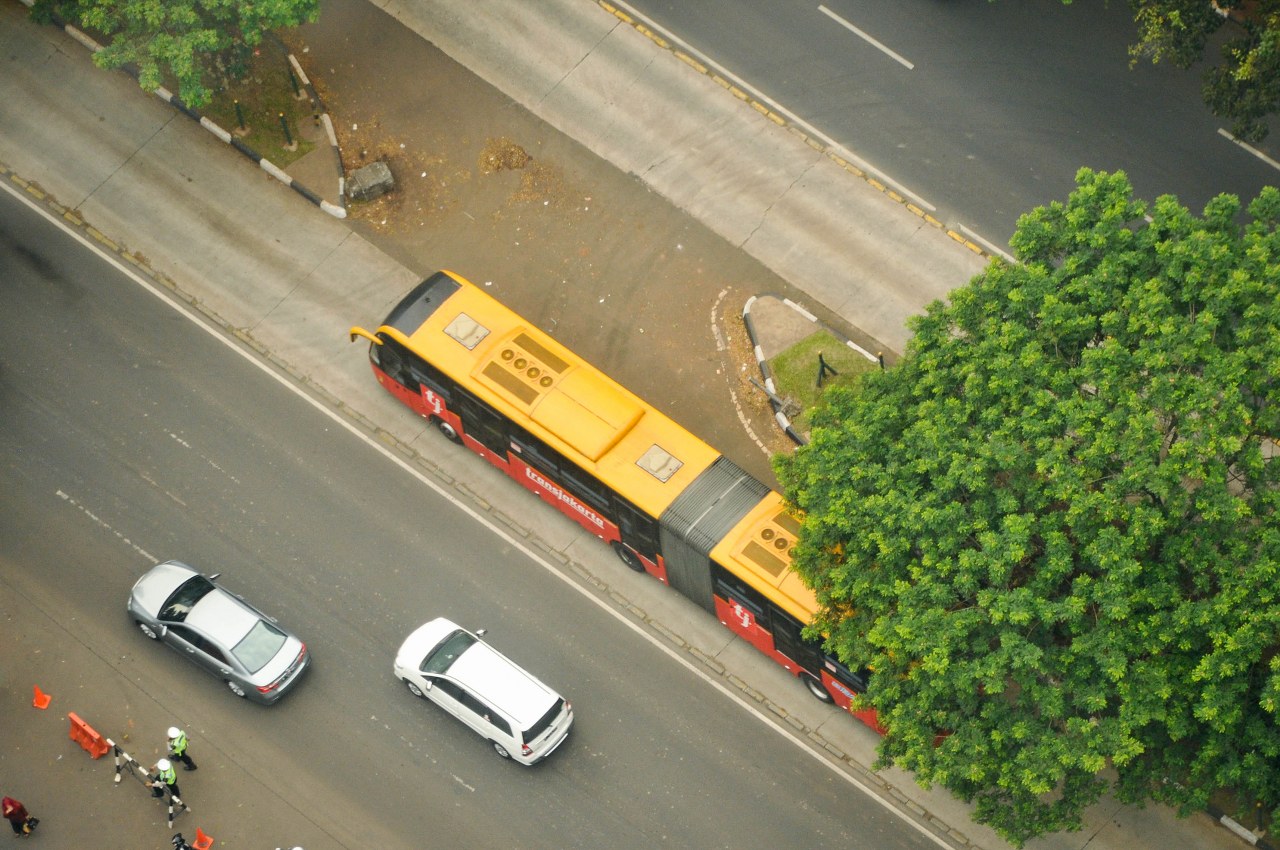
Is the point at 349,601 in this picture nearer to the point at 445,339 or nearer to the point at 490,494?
the point at 490,494

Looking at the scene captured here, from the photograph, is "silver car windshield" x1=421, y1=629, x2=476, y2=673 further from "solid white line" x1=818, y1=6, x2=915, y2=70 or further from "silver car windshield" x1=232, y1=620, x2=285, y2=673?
"solid white line" x1=818, y1=6, x2=915, y2=70

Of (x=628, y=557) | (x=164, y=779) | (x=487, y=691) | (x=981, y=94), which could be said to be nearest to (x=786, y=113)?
(x=981, y=94)

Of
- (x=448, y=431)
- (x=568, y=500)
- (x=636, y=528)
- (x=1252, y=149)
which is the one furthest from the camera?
(x=1252, y=149)

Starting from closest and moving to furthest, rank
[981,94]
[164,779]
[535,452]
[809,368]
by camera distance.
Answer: [164,779] < [535,452] < [809,368] < [981,94]

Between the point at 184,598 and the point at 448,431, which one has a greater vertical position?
the point at 448,431

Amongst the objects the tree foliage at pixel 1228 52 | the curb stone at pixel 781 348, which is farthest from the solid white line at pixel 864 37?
the curb stone at pixel 781 348

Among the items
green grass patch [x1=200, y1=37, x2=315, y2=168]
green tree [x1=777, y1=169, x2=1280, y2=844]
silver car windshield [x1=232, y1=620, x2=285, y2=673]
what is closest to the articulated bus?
green tree [x1=777, y1=169, x2=1280, y2=844]

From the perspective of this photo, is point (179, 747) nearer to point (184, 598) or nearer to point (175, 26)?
point (184, 598)

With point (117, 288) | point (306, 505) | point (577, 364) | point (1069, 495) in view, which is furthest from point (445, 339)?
point (1069, 495)
